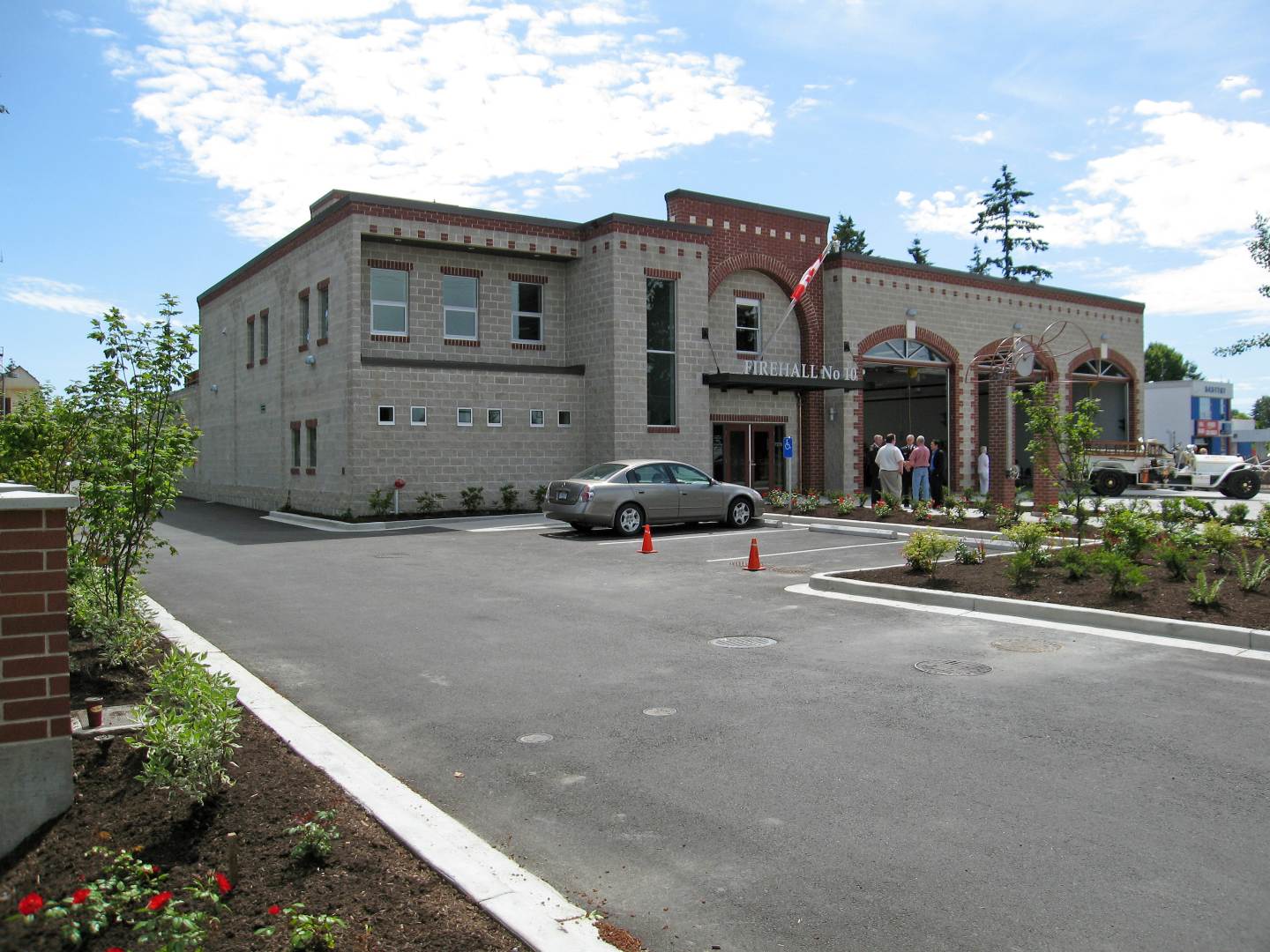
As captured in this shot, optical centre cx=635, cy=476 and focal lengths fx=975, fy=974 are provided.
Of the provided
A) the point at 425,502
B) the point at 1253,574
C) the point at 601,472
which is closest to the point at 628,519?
the point at 601,472

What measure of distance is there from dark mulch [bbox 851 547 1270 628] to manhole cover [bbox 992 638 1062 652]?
58.0 inches

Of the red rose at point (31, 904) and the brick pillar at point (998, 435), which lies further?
the brick pillar at point (998, 435)

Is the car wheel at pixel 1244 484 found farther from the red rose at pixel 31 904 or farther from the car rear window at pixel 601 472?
the red rose at pixel 31 904

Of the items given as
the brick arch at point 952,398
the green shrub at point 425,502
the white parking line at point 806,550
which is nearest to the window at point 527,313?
the green shrub at point 425,502

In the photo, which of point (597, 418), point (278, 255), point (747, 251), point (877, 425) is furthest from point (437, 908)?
point (877, 425)

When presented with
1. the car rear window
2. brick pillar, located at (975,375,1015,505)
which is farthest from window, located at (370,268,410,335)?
brick pillar, located at (975,375,1015,505)

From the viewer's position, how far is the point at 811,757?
580cm

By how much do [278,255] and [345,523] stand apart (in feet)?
36.9

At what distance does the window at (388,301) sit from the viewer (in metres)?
24.7

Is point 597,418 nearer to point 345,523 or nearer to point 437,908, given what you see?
point 345,523

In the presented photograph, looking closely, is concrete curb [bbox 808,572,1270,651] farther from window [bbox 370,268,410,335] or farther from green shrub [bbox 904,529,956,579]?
window [bbox 370,268,410,335]

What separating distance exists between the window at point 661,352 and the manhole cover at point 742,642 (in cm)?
1738

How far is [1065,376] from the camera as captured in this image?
39.1 m

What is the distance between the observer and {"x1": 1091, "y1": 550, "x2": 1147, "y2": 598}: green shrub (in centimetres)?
1034
